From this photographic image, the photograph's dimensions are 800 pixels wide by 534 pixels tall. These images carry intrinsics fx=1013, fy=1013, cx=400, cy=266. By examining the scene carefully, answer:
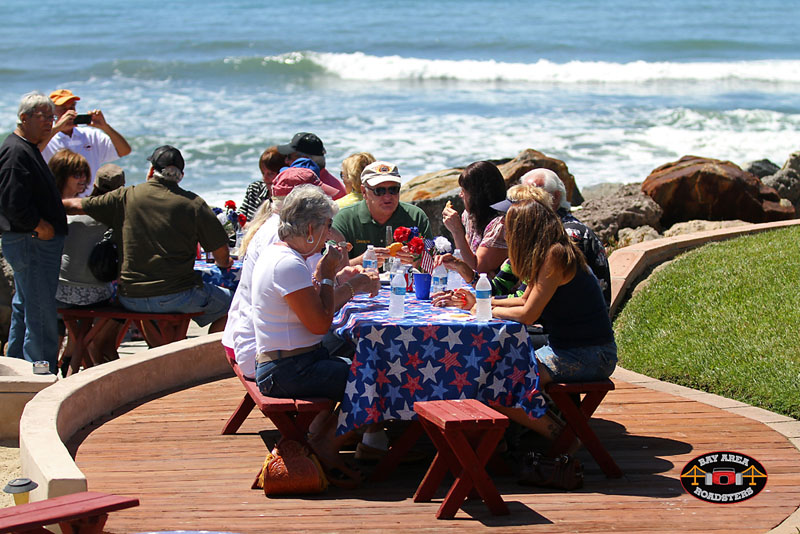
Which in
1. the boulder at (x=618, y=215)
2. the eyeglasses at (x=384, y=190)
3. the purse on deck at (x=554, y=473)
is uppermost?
the eyeglasses at (x=384, y=190)

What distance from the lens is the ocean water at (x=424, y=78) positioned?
24.8m

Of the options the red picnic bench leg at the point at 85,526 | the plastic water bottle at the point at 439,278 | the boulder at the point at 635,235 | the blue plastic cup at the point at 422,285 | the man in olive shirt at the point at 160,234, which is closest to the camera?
the red picnic bench leg at the point at 85,526

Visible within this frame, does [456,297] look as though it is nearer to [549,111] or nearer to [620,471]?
[620,471]

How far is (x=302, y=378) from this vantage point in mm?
4926

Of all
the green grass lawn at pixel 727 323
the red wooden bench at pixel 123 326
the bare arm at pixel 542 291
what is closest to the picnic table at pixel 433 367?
the bare arm at pixel 542 291

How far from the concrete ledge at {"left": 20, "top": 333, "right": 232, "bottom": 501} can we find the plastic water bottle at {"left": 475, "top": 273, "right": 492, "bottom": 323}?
2.01 m

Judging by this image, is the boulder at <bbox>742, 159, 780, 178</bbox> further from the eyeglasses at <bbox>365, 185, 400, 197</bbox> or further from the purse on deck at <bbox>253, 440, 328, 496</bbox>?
the purse on deck at <bbox>253, 440, 328, 496</bbox>

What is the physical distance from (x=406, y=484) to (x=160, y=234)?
3.05 metres

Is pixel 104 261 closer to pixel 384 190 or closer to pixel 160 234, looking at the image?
pixel 160 234

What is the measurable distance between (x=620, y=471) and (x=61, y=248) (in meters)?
4.24

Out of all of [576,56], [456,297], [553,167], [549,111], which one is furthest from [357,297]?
[576,56]

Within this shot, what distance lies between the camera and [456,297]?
17.4ft

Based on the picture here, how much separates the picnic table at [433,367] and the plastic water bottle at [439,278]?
2.61 ft

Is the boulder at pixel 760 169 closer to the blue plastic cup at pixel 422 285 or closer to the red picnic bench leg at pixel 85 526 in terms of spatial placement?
the blue plastic cup at pixel 422 285
